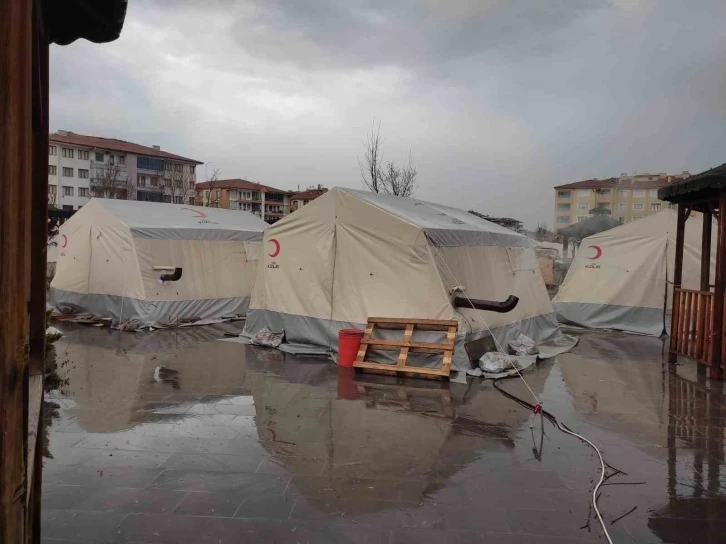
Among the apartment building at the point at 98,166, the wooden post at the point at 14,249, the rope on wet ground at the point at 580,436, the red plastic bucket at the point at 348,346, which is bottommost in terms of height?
the rope on wet ground at the point at 580,436

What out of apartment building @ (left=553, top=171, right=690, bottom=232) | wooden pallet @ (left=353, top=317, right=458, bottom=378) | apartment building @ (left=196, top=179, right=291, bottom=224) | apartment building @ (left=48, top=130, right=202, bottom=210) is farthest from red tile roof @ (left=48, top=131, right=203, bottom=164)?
wooden pallet @ (left=353, top=317, right=458, bottom=378)

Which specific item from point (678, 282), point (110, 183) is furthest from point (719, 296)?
point (110, 183)

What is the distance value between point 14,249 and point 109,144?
216 ft

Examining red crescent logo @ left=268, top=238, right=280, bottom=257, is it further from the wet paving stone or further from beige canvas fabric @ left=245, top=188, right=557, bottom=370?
the wet paving stone

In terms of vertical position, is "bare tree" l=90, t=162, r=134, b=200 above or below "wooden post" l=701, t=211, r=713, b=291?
above

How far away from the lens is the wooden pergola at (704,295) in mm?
8070

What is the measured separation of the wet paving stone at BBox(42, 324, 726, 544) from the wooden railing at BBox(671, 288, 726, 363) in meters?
0.51

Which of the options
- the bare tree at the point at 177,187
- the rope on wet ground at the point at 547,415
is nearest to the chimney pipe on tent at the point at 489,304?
the rope on wet ground at the point at 547,415

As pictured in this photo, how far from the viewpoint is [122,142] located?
63031 mm

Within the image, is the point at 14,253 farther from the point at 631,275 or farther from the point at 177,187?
the point at 177,187

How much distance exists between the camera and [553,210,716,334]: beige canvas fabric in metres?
13.5

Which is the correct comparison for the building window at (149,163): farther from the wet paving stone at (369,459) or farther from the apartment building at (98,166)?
the wet paving stone at (369,459)

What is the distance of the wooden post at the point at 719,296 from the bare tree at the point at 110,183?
147ft

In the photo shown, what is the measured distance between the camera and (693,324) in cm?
891
